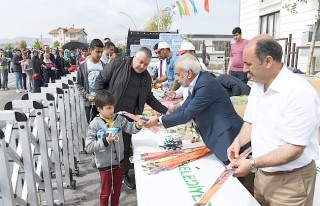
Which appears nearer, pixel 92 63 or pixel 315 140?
pixel 315 140

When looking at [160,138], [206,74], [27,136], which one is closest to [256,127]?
[206,74]

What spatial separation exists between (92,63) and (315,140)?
370cm

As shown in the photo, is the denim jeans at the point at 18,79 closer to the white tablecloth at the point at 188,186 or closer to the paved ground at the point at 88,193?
the paved ground at the point at 88,193

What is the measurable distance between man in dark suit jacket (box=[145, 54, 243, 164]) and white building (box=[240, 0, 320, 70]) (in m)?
9.05

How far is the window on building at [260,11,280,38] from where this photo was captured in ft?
47.4

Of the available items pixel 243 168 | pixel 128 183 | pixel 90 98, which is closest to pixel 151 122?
pixel 128 183

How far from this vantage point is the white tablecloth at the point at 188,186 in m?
1.96

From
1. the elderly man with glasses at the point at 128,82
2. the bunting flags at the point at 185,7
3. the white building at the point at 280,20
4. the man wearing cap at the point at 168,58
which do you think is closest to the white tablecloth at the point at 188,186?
the elderly man with glasses at the point at 128,82

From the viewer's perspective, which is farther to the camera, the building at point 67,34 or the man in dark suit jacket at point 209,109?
the building at point 67,34

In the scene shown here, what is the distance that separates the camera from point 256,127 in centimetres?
191

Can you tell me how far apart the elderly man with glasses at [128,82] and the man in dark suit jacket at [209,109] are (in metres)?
0.89

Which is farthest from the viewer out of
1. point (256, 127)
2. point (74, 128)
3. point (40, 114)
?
point (74, 128)

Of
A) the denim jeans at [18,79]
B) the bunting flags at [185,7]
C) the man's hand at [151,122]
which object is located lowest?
the denim jeans at [18,79]

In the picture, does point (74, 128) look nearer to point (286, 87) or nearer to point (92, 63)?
point (92, 63)
